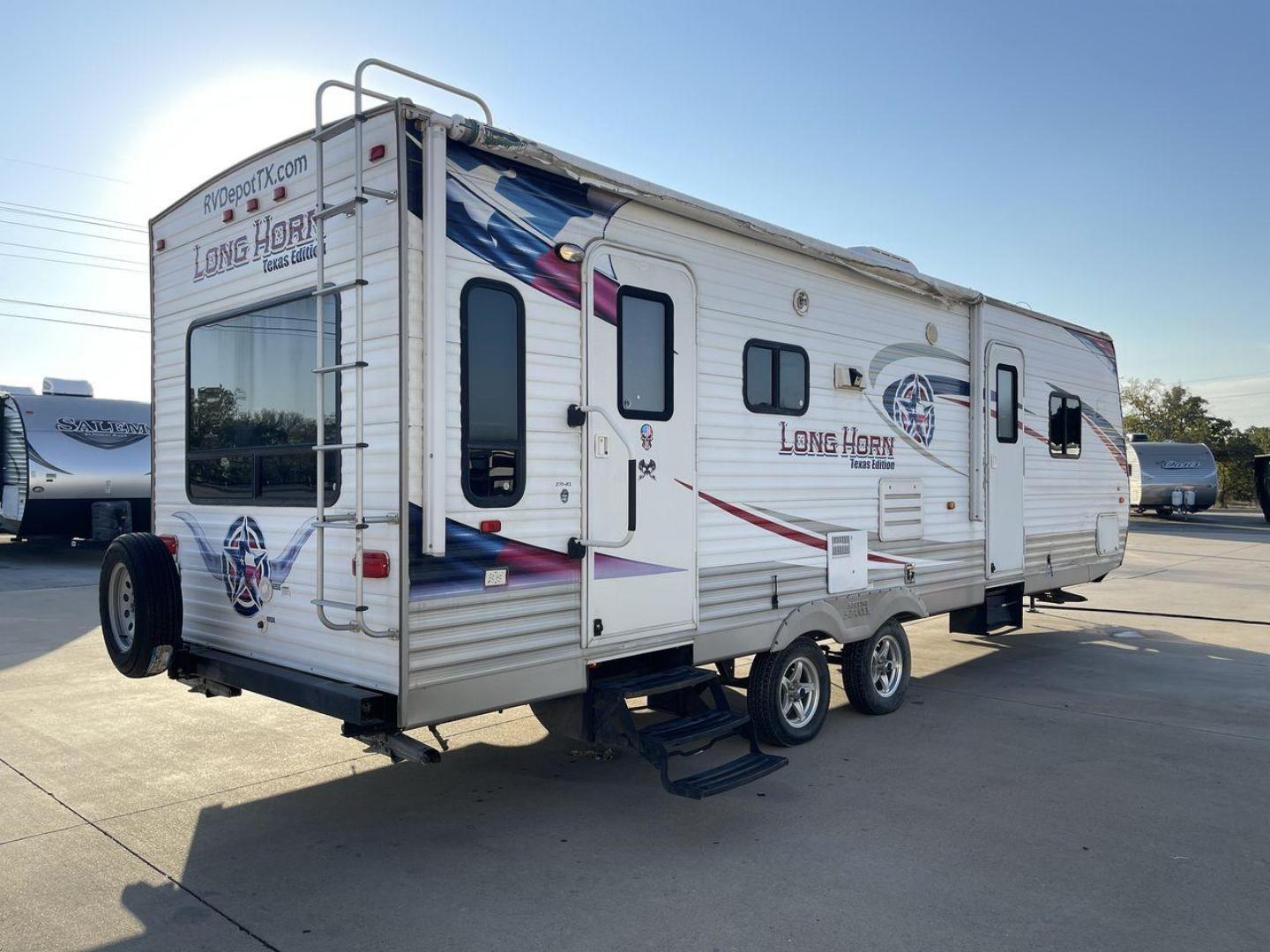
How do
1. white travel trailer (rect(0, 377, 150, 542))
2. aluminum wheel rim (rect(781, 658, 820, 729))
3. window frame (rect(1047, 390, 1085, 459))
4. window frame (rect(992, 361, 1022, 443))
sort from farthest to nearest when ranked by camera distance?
white travel trailer (rect(0, 377, 150, 542)) < window frame (rect(1047, 390, 1085, 459)) < window frame (rect(992, 361, 1022, 443)) < aluminum wheel rim (rect(781, 658, 820, 729))

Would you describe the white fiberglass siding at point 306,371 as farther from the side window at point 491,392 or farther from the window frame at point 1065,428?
the window frame at point 1065,428

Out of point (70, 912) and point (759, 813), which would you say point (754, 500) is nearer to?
point (759, 813)

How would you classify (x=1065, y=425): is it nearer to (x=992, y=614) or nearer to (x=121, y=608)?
(x=992, y=614)

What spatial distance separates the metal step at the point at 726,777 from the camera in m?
4.59

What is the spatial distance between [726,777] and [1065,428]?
593cm

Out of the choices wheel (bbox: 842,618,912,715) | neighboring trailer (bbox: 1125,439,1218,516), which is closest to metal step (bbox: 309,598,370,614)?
wheel (bbox: 842,618,912,715)

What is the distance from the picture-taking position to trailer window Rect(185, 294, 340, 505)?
4.58 metres

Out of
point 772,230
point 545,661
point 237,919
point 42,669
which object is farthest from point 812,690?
point 42,669

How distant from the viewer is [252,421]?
16.5ft

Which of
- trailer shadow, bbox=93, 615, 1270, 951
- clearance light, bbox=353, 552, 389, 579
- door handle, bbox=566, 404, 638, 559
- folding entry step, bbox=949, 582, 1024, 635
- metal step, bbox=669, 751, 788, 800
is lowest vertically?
trailer shadow, bbox=93, 615, 1270, 951

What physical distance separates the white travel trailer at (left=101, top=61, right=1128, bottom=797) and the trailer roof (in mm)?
18

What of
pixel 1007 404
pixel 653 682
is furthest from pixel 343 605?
pixel 1007 404

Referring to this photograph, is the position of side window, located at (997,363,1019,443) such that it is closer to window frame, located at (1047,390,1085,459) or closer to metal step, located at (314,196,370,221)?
window frame, located at (1047,390,1085,459)

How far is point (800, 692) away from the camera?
622cm
